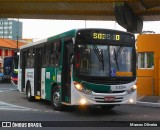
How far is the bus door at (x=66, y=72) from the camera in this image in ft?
48.2

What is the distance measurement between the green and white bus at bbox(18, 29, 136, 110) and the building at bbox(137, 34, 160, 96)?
9.43 m

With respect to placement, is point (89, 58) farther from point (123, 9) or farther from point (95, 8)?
point (95, 8)

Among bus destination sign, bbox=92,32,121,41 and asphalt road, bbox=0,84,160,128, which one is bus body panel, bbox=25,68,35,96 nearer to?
asphalt road, bbox=0,84,160,128

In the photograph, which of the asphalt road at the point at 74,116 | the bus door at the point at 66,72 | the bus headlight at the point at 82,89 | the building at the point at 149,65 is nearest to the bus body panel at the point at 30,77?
the asphalt road at the point at 74,116

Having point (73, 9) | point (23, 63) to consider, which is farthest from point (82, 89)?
point (73, 9)

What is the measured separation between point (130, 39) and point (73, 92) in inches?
118

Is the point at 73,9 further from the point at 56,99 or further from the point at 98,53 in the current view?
the point at 98,53

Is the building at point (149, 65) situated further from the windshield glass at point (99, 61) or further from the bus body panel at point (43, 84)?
the windshield glass at point (99, 61)

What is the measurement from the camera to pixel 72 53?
47.3 feet

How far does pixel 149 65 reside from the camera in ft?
82.4

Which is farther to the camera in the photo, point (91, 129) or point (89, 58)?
point (89, 58)

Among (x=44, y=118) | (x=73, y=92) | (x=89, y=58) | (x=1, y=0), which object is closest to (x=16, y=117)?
(x=44, y=118)

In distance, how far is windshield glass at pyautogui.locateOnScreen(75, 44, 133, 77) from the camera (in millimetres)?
14266

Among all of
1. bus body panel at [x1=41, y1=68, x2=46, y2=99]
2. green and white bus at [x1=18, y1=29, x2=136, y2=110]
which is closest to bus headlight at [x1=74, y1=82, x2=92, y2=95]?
green and white bus at [x1=18, y1=29, x2=136, y2=110]
